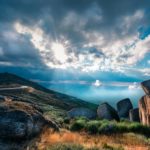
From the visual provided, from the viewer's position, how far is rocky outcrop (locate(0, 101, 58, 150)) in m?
17.9

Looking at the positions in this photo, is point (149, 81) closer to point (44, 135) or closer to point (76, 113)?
point (76, 113)

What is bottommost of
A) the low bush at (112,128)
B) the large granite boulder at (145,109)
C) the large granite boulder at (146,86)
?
the low bush at (112,128)

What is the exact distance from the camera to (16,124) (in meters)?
18.1

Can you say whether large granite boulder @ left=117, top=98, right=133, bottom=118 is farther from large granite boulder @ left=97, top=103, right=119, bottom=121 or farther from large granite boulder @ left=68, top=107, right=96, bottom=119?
large granite boulder @ left=68, top=107, right=96, bottom=119

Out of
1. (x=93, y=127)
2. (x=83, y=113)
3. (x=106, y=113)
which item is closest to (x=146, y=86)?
(x=93, y=127)

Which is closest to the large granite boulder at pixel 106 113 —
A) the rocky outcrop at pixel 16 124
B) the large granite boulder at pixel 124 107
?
the large granite boulder at pixel 124 107

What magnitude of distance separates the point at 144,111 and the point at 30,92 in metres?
161

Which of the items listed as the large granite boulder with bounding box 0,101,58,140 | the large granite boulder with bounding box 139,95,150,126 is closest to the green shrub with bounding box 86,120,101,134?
the large granite boulder with bounding box 139,95,150,126

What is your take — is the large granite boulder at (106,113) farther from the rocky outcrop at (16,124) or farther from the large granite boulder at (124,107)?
the rocky outcrop at (16,124)

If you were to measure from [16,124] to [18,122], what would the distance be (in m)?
0.17

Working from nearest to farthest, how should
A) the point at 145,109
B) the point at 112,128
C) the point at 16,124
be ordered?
the point at 16,124 → the point at 112,128 → the point at 145,109

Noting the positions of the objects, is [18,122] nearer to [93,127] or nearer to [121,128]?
[93,127]

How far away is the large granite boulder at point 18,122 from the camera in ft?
58.7

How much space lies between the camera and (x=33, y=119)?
63.2 feet
